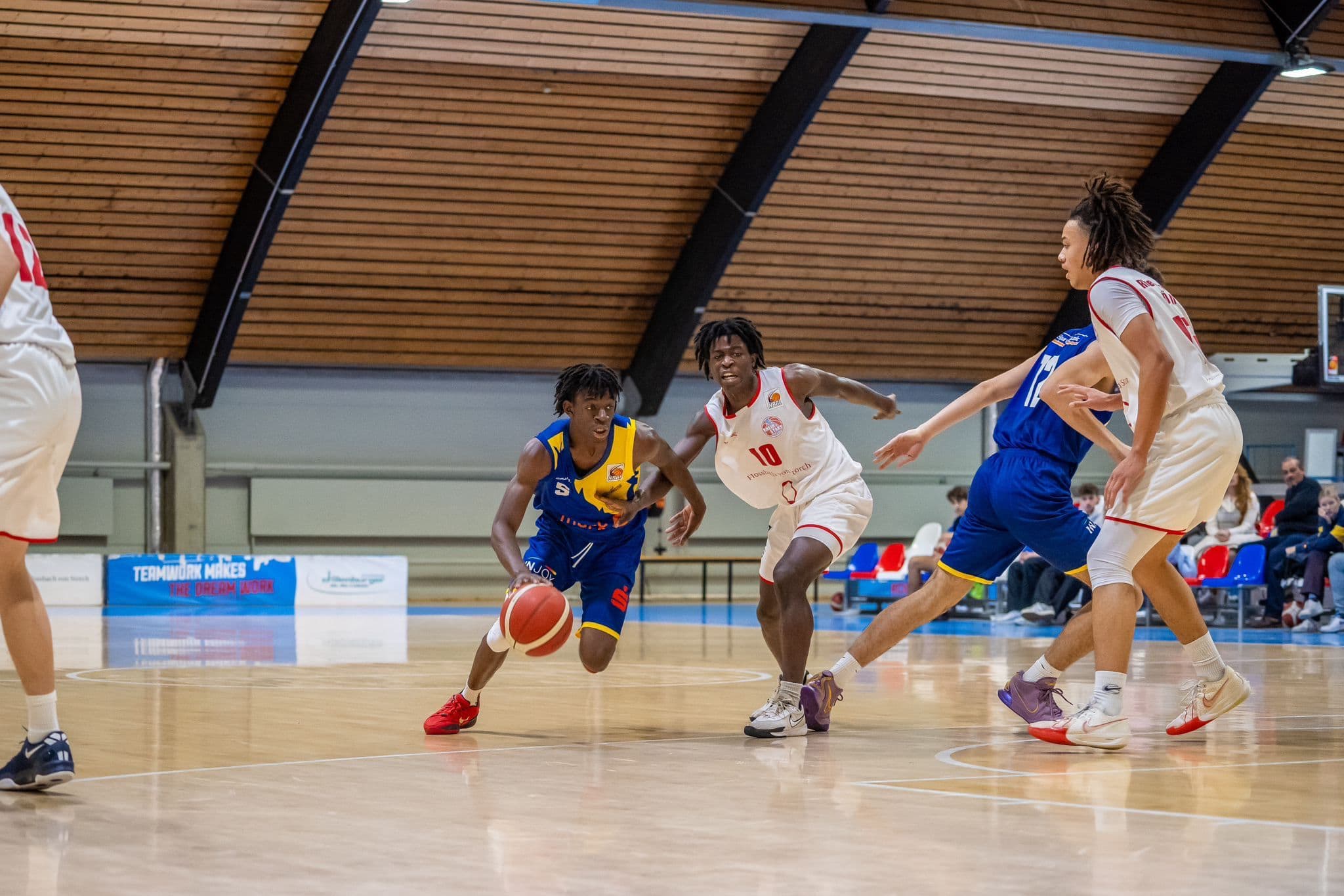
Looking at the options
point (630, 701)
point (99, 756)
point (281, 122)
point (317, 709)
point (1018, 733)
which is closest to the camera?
point (99, 756)

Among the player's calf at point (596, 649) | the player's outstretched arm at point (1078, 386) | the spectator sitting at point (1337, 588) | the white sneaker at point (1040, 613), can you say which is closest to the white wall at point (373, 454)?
the white sneaker at point (1040, 613)

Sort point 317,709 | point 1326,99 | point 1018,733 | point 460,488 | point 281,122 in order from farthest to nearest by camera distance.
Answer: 1. point 460,488
2. point 1326,99
3. point 281,122
4. point 317,709
5. point 1018,733

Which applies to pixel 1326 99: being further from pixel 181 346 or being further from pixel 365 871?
pixel 365 871

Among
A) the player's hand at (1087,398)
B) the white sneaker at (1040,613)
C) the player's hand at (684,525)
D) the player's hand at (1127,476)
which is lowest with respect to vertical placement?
the white sneaker at (1040,613)

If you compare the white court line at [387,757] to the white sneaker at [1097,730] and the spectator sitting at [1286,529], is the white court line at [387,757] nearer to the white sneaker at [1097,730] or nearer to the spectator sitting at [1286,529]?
the white sneaker at [1097,730]

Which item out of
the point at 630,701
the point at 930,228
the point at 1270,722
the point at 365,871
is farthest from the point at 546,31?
the point at 365,871

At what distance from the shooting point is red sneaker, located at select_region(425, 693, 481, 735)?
577 cm

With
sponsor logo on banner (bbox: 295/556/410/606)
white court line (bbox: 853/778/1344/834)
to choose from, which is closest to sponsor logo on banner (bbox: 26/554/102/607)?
sponsor logo on banner (bbox: 295/556/410/606)

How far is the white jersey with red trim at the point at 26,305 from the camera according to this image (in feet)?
13.4

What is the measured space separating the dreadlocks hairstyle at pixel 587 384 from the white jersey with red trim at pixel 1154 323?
5.86ft

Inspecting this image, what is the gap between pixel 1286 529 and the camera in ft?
46.1

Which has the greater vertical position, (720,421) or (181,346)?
(181,346)

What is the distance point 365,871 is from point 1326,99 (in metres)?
19.1

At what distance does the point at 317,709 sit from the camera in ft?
22.0
